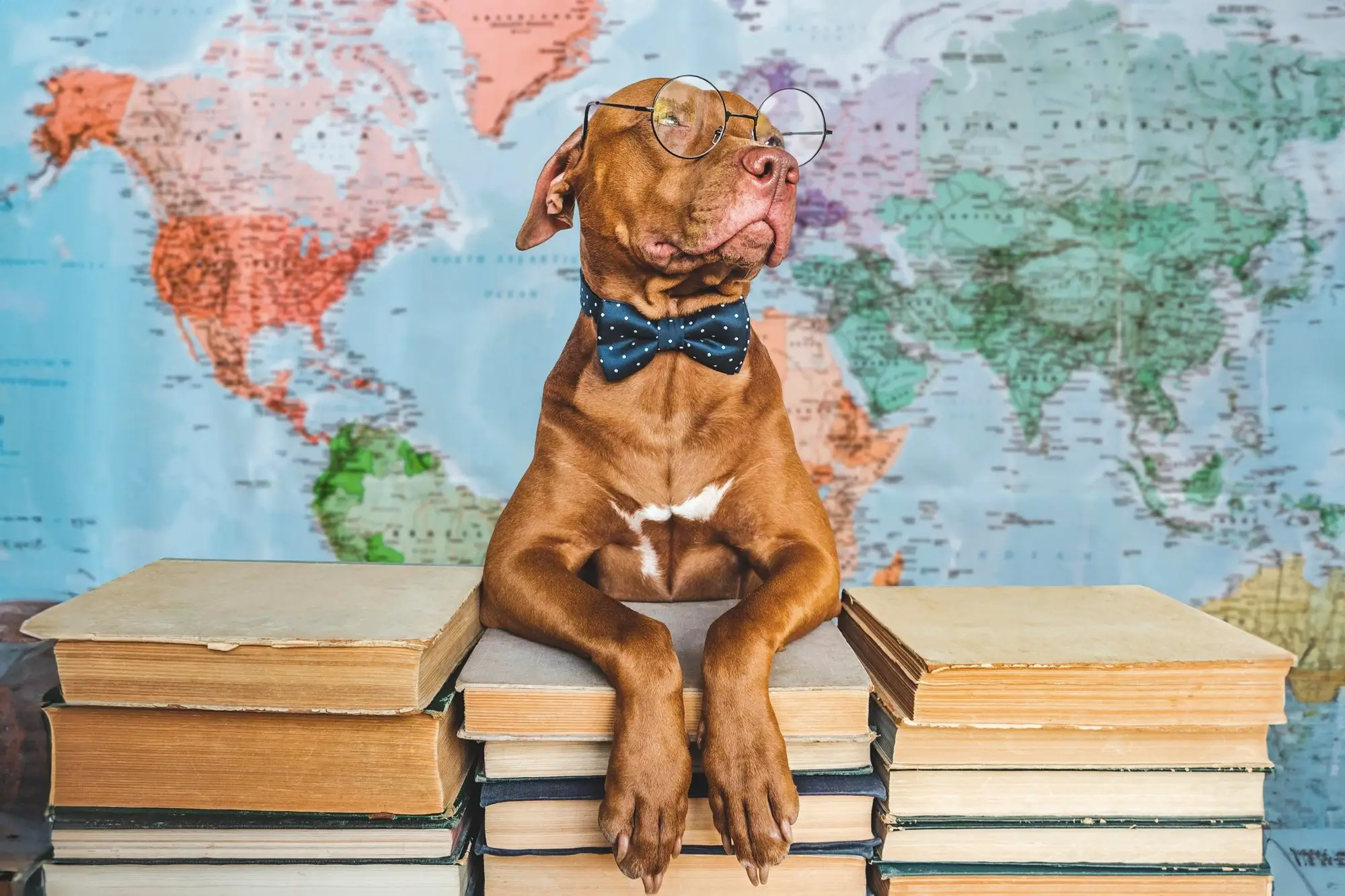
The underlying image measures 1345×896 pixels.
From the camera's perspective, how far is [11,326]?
301 centimetres

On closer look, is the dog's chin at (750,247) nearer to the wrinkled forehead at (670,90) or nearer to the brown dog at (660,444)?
the brown dog at (660,444)

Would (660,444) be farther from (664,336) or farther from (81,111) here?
(81,111)

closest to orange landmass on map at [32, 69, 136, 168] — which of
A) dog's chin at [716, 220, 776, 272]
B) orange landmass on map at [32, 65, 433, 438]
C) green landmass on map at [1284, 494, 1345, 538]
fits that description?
orange landmass on map at [32, 65, 433, 438]

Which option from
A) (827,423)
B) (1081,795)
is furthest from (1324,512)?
(1081,795)

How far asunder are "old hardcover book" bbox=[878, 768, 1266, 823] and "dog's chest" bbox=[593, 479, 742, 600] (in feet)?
1.98

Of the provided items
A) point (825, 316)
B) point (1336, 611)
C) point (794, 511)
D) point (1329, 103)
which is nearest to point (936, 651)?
point (794, 511)

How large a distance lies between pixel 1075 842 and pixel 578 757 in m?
0.80

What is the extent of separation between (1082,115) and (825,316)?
970 millimetres

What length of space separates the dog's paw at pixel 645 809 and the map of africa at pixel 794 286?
5.99ft

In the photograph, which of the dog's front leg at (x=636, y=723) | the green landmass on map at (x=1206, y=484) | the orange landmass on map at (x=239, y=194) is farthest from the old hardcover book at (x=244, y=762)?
the green landmass on map at (x=1206, y=484)

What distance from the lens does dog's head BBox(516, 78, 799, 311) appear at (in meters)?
1.72

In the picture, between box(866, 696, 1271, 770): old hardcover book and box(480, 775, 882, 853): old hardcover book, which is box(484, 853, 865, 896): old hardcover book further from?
box(866, 696, 1271, 770): old hardcover book

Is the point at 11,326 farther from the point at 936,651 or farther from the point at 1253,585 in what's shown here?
the point at 1253,585

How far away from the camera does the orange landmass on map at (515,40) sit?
2965mm
